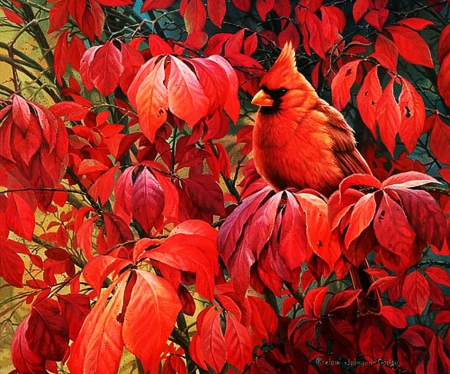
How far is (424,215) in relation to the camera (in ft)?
2.20

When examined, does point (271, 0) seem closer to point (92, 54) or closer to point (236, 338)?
point (92, 54)

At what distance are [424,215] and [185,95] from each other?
0.39m

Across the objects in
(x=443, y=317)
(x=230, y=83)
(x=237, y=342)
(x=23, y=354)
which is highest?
(x=230, y=83)

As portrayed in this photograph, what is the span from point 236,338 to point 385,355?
14.8 inches

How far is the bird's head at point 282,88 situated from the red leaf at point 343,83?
5 centimetres

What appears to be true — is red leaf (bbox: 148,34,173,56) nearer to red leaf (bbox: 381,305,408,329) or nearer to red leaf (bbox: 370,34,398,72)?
red leaf (bbox: 370,34,398,72)

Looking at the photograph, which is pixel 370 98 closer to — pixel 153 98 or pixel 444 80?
pixel 444 80

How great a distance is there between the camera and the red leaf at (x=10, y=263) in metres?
0.86

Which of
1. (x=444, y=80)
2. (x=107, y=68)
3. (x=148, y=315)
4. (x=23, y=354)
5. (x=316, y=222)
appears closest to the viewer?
(x=148, y=315)

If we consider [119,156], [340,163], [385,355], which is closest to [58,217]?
[119,156]

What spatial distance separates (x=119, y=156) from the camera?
98 centimetres

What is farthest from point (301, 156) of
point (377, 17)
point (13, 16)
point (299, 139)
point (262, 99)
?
point (13, 16)

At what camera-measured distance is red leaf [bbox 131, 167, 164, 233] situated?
84 centimetres

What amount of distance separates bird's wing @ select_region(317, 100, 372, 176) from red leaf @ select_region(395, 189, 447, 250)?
319 millimetres
